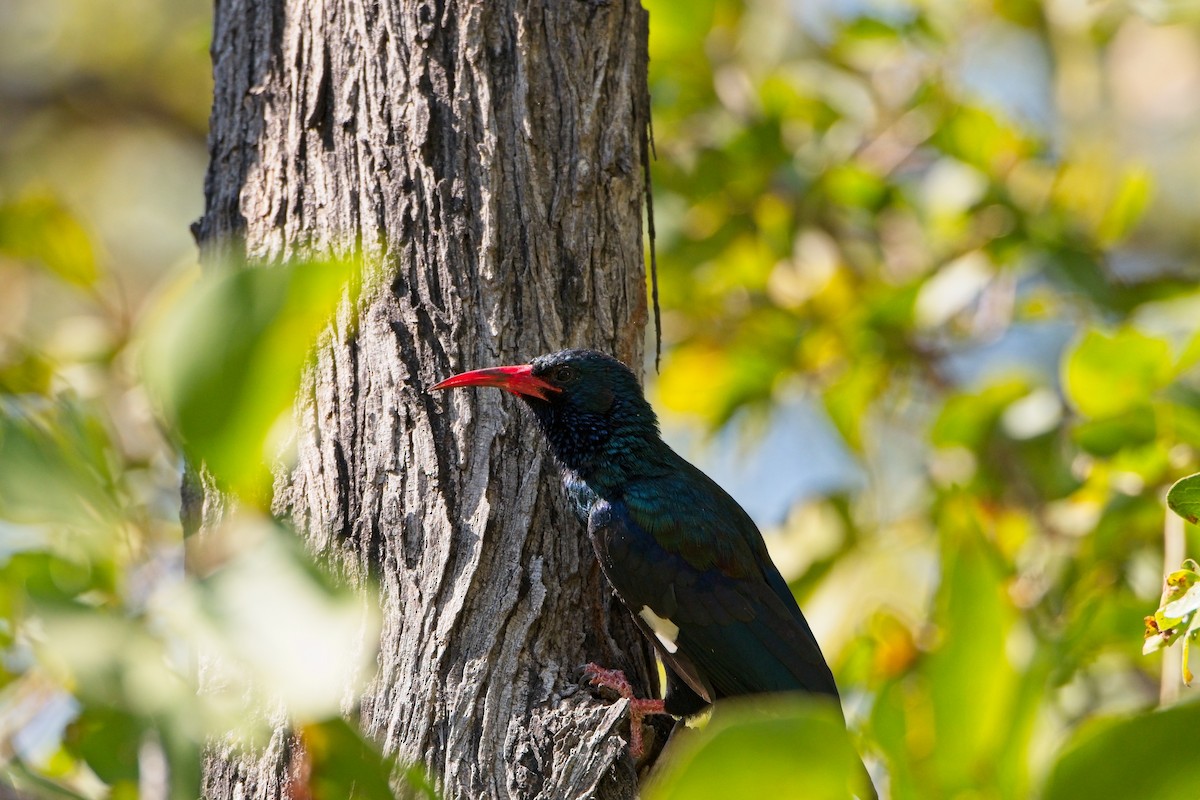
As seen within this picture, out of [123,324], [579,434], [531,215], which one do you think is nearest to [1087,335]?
[579,434]

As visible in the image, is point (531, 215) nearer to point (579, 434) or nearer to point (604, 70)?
point (604, 70)

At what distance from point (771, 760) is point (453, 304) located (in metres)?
1.96

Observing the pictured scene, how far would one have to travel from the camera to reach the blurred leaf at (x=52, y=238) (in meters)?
3.14

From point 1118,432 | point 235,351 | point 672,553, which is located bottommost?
point 672,553

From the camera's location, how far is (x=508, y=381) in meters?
2.71

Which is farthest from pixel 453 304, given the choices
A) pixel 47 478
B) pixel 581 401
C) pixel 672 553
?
pixel 47 478

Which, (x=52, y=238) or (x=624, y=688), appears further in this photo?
(x=52, y=238)

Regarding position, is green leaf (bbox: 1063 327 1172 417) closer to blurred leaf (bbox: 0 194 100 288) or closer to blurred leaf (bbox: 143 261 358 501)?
blurred leaf (bbox: 0 194 100 288)

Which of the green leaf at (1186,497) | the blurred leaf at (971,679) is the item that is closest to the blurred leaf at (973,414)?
the green leaf at (1186,497)

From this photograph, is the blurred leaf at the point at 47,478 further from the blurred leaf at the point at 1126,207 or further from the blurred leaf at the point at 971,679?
the blurred leaf at the point at 1126,207

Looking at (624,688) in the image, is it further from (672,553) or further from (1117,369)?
(1117,369)

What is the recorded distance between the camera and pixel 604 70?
2.92 meters

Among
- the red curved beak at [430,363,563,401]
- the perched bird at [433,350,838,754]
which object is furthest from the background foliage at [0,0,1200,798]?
the red curved beak at [430,363,563,401]

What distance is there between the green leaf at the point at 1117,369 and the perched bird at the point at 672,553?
103 centimetres
